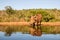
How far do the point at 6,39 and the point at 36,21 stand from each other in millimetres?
9276

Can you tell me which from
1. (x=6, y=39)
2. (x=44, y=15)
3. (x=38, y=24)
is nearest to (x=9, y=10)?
(x=44, y=15)

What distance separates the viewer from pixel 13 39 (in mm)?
12047

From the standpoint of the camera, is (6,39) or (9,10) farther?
(9,10)

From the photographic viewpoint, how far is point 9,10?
1284 inches

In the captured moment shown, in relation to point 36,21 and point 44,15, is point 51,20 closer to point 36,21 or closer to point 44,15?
point 44,15

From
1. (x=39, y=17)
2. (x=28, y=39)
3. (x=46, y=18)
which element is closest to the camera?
(x=28, y=39)

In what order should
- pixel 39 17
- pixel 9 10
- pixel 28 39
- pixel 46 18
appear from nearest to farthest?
pixel 28 39
pixel 39 17
pixel 46 18
pixel 9 10

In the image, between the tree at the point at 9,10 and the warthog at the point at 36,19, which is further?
the tree at the point at 9,10

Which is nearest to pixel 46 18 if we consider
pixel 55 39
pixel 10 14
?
pixel 10 14

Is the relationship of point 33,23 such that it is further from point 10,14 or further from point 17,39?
point 10,14

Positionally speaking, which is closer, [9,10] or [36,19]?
[36,19]

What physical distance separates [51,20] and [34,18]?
7017 millimetres

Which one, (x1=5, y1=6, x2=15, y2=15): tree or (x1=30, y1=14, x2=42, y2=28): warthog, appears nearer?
(x1=30, y1=14, x2=42, y2=28): warthog

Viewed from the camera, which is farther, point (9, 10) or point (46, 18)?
point (9, 10)
